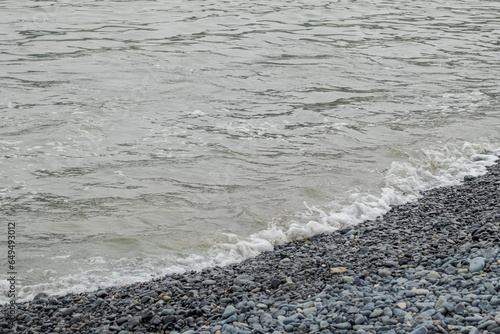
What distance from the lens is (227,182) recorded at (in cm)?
1009

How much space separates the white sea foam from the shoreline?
1.03ft

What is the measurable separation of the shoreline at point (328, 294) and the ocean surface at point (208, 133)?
0.70 metres

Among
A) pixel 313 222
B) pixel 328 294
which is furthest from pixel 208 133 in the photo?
pixel 328 294

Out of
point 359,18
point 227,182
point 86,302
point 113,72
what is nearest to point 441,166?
point 227,182

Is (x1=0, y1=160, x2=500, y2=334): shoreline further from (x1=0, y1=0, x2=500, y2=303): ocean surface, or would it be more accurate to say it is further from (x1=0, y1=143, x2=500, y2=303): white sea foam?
(x1=0, y1=0, x2=500, y2=303): ocean surface

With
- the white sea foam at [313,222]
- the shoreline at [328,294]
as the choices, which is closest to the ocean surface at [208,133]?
the white sea foam at [313,222]

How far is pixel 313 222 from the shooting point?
27.8ft

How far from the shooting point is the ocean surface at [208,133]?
815 centimetres

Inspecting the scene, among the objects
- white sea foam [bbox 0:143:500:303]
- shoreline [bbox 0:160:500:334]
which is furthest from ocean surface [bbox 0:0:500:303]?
shoreline [bbox 0:160:500:334]

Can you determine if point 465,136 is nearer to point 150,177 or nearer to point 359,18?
point 150,177

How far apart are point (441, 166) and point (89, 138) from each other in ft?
22.7

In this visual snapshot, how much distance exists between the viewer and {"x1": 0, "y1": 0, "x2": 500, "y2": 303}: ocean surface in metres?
8.15

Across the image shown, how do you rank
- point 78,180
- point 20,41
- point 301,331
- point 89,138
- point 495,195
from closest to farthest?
point 301,331 < point 495,195 < point 78,180 < point 89,138 < point 20,41

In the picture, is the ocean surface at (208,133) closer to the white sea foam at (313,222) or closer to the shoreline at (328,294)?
the white sea foam at (313,222)
